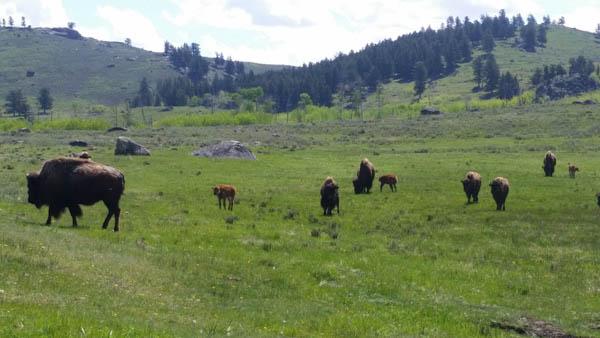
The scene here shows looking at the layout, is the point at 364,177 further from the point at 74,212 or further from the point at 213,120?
the point at 213,120

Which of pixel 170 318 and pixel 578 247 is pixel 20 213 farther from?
pixel 578 247

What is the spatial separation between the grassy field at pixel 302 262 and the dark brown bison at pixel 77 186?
1.15 m

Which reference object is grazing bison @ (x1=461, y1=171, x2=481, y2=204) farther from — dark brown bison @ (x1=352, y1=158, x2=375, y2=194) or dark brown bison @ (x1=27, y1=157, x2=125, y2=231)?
dark brown bison @ (x1=27, y1=157, x2=125, y2=231)

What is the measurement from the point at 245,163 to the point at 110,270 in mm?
44946

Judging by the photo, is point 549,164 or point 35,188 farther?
point 549,164

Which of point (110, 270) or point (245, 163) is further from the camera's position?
point (245, 163)

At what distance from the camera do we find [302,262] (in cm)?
2097

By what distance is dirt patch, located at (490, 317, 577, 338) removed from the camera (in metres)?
14.8

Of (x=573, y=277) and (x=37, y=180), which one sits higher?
(x=37, y=180)

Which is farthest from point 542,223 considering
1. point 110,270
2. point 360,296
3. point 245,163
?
point 245,163

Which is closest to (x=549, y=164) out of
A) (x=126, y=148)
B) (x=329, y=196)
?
(x=329, y=196)

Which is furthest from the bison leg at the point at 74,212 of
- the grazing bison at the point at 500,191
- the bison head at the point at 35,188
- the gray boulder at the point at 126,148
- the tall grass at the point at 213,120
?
the tall grass at the point at 213,120

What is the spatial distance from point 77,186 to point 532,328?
17540 mm

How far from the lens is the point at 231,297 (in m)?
16.4
